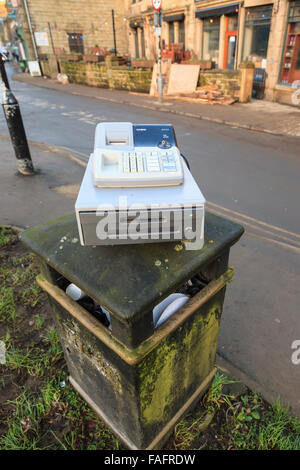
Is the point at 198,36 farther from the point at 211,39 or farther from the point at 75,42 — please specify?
the point at 75,42

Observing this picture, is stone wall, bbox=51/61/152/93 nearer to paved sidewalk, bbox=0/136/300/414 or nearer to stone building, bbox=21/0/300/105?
stone building, bbox=21/0/300/105

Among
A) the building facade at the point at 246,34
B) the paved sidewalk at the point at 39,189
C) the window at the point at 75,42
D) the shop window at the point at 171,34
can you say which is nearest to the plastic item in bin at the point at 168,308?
the paved sidewalk at the point at 39,189

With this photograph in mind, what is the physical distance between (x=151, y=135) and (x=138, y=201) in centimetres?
56

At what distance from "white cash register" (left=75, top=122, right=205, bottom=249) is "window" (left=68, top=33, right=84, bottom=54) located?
1261 inches

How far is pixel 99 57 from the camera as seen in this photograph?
19359mm

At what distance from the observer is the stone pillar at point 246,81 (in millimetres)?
11602

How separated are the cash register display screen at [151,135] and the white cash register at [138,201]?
15cm

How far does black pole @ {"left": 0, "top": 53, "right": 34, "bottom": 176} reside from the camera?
486 cm

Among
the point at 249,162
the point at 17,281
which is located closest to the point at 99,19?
the point at 249,162

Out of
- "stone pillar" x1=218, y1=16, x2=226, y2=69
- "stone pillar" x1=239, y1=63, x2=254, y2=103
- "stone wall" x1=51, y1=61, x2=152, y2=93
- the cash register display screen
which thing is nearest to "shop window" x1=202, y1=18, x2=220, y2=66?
"stone pillar" x1=218, y1=16, x2=226, y2=69

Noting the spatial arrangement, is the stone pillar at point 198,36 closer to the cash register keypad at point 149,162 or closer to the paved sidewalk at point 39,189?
the paved sidewalk at point 39,189
